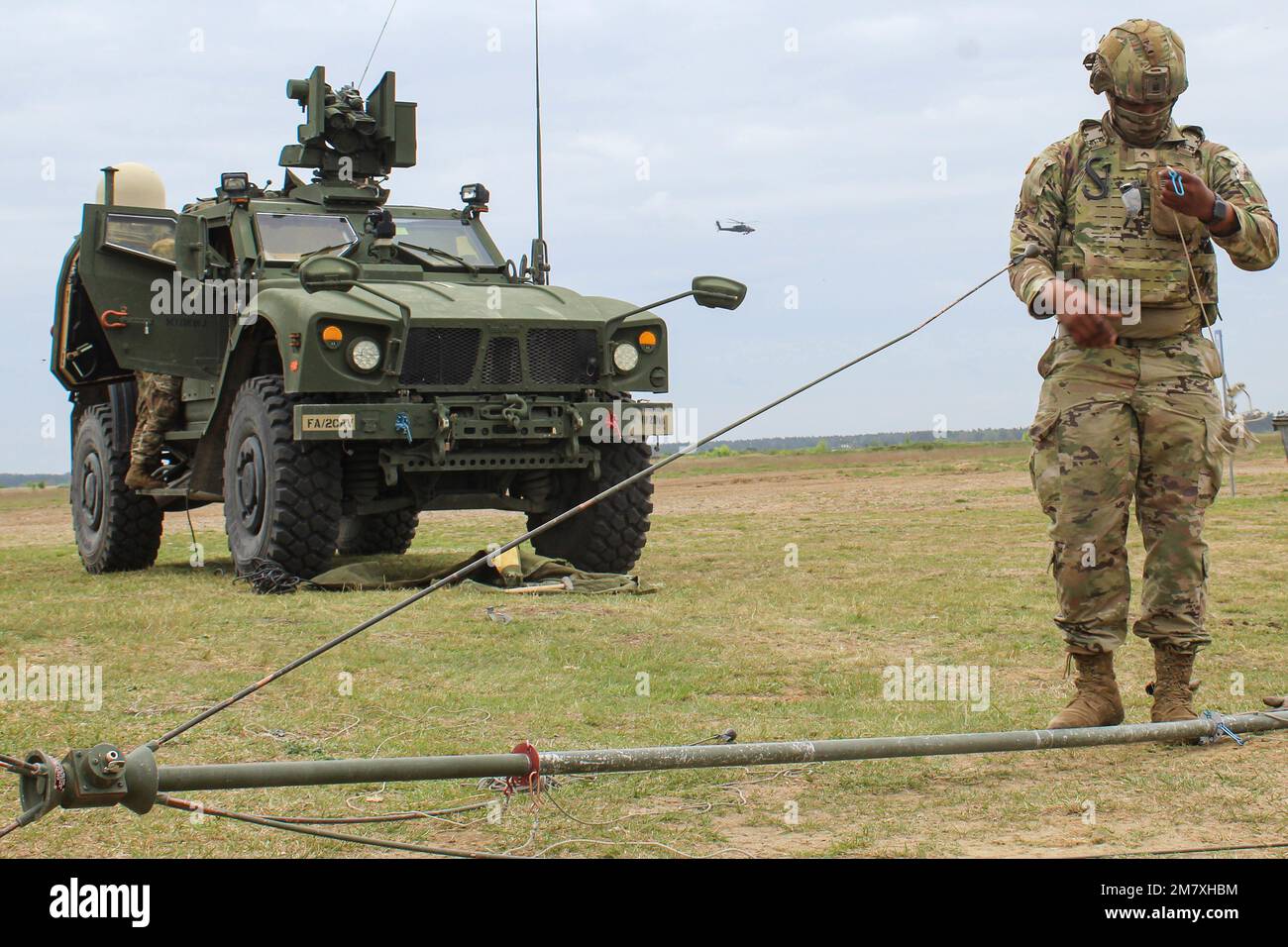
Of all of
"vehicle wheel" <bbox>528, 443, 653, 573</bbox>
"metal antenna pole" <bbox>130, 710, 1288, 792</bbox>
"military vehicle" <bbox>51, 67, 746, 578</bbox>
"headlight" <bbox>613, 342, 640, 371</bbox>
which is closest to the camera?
"metal antenna pole" <bbox>130, 710, 1288, 792</bbox>

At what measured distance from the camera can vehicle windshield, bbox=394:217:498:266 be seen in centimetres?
1041

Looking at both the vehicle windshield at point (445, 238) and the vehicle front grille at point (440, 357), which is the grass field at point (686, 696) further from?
the vehicle windshield at point (445, 238)

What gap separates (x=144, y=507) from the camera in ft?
36.3

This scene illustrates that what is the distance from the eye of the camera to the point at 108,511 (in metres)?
11.0

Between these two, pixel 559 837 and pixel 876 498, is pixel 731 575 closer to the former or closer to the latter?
pixel 559 837

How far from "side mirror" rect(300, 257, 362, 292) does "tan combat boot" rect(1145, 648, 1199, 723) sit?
15.8ft

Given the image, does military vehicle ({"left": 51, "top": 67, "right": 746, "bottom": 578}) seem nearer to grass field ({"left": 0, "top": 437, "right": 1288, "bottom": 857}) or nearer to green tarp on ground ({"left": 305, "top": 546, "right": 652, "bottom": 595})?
green tarp on ground ({"left": 305, "top": 546, "right": 652, "bottom": 595})

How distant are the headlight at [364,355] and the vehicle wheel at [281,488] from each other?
497 mm

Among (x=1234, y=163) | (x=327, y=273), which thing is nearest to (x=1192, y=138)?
(x=1234, y=163)

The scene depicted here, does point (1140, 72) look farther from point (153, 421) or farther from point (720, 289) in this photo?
point (153, 421)

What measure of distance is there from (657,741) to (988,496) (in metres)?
13.8

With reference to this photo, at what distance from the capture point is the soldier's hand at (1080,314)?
4.52m

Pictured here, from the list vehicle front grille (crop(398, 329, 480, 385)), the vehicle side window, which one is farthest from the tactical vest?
the vehicle side window
